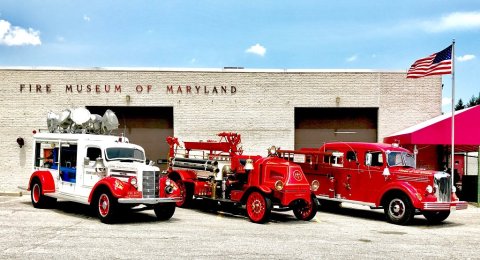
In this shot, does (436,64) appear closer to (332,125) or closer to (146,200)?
(332,125)

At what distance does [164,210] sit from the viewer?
1409cm

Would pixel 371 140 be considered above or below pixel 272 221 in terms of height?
above

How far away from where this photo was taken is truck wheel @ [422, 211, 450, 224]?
15.4 m

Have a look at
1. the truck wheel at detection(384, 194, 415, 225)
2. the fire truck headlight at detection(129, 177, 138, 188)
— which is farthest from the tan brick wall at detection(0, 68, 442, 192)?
the fire truck headlight at detection(129, 177, 138, 188)

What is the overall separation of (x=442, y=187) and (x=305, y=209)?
3.93 m

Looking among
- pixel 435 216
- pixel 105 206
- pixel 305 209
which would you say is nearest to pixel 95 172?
pixel 105 206

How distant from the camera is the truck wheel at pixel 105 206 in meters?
12.9

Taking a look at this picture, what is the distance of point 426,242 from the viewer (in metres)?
11.5

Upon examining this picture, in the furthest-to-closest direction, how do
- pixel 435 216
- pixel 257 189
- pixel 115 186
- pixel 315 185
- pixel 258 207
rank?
pixel 315 185 < pixel 435 216 < pixel 257 189 < pixel 258 207 < pixel 115 186

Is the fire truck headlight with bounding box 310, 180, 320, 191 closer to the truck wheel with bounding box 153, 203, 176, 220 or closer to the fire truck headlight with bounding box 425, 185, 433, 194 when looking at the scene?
the fire truck headlight with bounding box 425, 185, 433, 194

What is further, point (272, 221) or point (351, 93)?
point (351, 93)

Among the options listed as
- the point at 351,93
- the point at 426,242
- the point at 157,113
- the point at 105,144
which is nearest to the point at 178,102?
the point at 157,113

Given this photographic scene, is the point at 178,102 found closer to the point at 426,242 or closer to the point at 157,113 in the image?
the point at 157,113

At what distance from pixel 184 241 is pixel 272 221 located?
14.2ft
